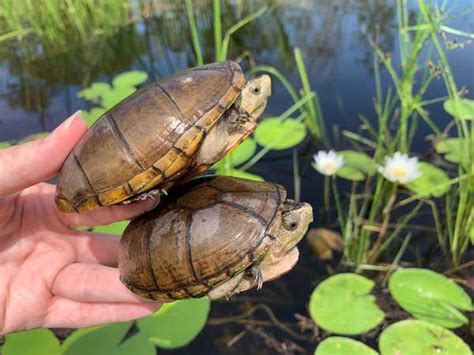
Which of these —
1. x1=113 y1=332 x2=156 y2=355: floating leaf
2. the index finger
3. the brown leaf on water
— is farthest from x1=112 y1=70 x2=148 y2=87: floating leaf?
the index finger

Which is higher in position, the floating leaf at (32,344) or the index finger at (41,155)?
the index finger at (41,155)

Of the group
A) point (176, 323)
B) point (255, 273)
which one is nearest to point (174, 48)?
point (176, 323)

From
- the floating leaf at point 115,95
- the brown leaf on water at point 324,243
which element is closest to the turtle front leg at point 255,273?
the brown leaf on water at point 324,243

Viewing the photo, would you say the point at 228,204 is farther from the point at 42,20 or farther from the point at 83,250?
the point at 42,20

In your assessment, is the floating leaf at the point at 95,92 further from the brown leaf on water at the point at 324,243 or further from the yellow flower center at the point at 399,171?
the yellow flower center at the point at 399,171

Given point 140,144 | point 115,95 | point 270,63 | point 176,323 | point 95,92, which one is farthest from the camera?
point 270,63

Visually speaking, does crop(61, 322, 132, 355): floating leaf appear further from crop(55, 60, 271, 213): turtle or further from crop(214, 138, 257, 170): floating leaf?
crop(214, 138, 257, 170): floating leaf

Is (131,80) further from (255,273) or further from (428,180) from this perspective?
(255,273)
